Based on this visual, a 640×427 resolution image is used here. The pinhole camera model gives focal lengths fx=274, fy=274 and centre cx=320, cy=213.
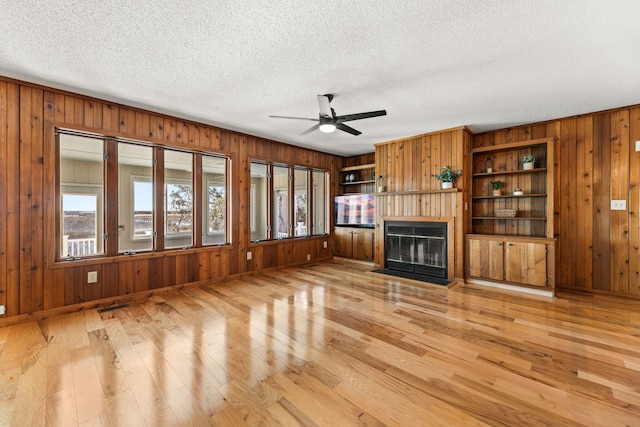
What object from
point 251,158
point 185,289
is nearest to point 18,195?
point 185,289

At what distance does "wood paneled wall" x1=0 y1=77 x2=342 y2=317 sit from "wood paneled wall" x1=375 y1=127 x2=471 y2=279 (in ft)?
10.7

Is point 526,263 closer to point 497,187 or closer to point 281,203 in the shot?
point 497,187

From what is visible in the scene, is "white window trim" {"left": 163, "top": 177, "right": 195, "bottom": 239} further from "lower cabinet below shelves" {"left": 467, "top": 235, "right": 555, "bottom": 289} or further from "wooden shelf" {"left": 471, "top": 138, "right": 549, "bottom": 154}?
"wooden shelf" {"left": 471, "top": 138, "right": 549, "bottom": 154}

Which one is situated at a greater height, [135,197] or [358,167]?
[358,167]

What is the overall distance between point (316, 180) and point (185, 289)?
365 cm

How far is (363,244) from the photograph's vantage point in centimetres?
618

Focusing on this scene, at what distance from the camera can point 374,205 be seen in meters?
6.06

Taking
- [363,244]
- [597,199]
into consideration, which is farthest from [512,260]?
[363,244]

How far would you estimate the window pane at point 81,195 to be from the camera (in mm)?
3361

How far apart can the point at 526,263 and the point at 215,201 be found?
16.6 feet

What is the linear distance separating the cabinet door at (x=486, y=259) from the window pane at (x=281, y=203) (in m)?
3.49

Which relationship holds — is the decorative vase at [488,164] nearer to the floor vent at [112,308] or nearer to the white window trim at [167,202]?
the white window trim at [167,202]

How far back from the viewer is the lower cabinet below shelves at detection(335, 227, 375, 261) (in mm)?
6094

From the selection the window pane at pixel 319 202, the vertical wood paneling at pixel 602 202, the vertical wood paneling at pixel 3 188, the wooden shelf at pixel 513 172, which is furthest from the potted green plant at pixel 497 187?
the vertical wood paneling at pixel 3 188
